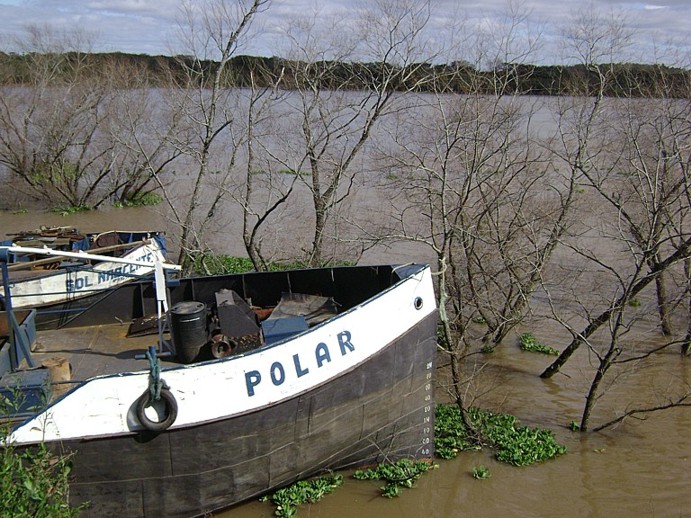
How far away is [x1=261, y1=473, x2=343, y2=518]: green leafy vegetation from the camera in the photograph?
23.6 ft

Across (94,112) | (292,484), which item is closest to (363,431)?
(292,484)

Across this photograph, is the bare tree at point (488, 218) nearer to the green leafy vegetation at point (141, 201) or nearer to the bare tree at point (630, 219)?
the bare tree at point (630, 219)

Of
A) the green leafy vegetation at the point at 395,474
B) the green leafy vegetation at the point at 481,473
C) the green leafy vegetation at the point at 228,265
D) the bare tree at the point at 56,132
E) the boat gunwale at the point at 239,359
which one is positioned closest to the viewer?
the boat gunwale at the point at 239,359

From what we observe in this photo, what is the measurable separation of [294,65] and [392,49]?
226 cm

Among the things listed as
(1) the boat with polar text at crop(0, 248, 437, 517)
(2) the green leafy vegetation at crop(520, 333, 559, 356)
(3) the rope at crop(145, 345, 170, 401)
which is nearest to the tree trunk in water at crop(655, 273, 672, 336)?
(2) the green leafy vegetation at crop(520, 333, 559, 356)

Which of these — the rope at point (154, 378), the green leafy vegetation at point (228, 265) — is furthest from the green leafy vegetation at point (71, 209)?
the rope at point (154, 378)

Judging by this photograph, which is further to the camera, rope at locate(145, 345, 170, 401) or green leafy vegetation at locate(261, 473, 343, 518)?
green leafy vegetation at locate(261, 473, 343, 518)

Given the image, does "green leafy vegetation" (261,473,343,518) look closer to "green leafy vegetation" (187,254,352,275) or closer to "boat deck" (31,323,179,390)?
"boat deck" (31,323,179,390)

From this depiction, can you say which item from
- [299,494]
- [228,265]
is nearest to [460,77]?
[228,265]

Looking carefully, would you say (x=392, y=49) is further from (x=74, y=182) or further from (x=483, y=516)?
(x=74, y=182)

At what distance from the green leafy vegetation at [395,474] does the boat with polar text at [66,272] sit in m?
4.63

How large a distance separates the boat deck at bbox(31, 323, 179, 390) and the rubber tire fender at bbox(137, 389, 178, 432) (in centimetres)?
100

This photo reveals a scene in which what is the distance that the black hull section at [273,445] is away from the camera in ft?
20.9

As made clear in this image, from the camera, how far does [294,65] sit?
13656mm
